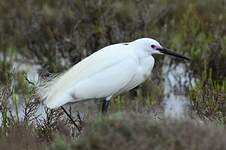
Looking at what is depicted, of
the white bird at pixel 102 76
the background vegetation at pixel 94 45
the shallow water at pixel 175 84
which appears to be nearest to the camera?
the white bird at pixel 102 76

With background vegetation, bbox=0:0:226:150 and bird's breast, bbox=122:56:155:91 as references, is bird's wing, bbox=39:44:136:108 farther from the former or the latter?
background vegetation, bbox=0:0:226:150

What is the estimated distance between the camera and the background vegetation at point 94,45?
658cm

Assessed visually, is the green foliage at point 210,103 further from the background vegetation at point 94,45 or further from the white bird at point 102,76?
the white bird at point 102,76

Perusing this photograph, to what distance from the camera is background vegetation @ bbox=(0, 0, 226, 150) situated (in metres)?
6.58

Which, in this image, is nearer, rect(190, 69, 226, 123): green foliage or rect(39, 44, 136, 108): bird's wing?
rect(39, 44, 136, 108): bird's wing

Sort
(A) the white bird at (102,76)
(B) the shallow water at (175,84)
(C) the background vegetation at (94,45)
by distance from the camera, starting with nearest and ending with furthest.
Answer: (A) the white bird at (102,76), (C) the background vegetation at (94,45), (B) the shallow water at (175,84)

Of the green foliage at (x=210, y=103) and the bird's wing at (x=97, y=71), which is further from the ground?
the bird's wing at (x=97, y=71)

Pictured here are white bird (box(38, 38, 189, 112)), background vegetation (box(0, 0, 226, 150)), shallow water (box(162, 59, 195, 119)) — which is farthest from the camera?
shallow water (box(162, 59, 195, 119))

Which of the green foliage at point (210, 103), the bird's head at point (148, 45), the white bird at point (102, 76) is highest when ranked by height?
the bird's head at point (148, 45)

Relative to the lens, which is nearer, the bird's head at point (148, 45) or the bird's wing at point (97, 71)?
the bird's wing at point (97, 71)

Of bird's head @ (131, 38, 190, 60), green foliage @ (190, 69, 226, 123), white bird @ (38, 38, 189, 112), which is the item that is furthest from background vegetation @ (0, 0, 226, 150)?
bird's head @ (131, 38, 190, 60)

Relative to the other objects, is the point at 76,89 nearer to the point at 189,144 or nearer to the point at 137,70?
the point at 137,70

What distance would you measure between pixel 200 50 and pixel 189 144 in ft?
19.1

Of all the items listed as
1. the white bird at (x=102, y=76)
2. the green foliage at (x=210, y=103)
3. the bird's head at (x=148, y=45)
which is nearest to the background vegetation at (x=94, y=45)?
the green foliage at (x=210, y=103)
